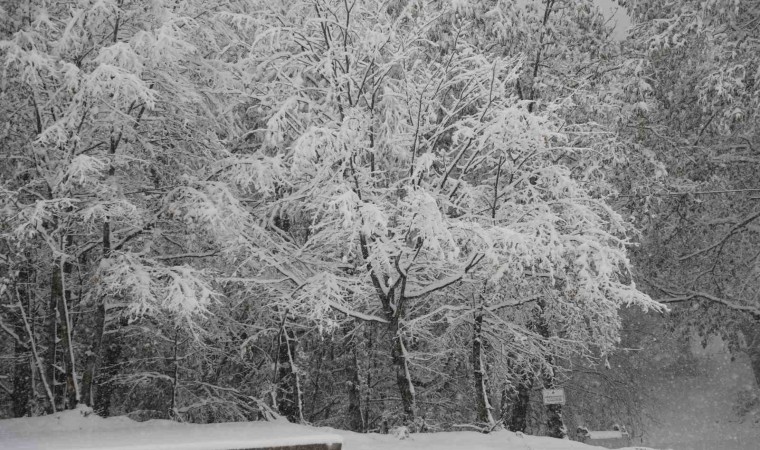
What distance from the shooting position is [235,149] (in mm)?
11641

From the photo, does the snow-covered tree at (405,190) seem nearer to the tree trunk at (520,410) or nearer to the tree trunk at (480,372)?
the tree trunk at (480,372)

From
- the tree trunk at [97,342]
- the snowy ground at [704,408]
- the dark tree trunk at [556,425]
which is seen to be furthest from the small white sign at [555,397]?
the snowy ground at [704,408]

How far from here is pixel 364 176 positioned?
9047 millimetres

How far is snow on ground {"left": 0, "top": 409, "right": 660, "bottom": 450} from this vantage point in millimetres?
6758

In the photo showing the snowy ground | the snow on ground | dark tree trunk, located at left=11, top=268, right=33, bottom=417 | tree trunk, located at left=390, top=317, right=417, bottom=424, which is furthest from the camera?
the snowy ground

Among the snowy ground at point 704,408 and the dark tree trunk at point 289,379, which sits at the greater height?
the dark tree trunk at point 289,379

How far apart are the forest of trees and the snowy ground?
14.4 meters

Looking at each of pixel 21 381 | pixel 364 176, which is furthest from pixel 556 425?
pixel 21 381

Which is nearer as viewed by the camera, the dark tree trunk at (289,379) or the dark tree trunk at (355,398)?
the dark tree trunk at (289,379)

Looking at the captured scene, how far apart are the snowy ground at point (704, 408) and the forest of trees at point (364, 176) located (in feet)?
47.2

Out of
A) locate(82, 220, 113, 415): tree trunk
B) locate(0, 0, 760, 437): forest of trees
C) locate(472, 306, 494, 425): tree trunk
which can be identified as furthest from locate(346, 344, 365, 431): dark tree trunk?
locate(82, 220, 113, 415): tree trunk

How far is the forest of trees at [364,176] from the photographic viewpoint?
8.27m

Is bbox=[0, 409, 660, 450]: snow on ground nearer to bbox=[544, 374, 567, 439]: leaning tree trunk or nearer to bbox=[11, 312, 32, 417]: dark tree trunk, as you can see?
bbox=[544, 374, 567, 439]: leaning tree trunk

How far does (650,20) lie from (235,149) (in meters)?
9.04
